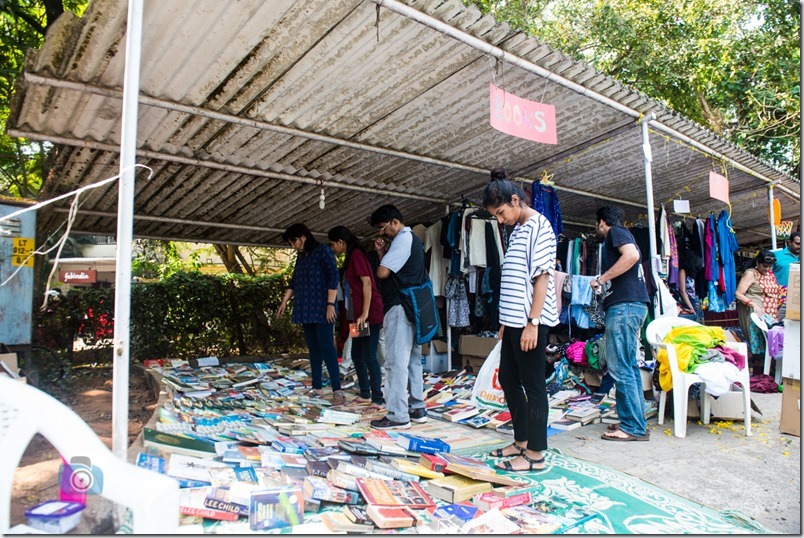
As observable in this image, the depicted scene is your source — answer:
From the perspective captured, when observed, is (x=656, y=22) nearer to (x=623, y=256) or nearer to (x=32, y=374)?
(x=623, y=256)

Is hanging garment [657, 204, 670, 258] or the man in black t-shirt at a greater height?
hanging garment [657, 204, 670, 258]

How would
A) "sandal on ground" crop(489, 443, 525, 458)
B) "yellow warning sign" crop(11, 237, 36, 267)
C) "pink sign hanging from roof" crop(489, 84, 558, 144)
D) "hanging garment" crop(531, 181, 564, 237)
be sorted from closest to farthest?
1. "sandal on ground" crop(489, 443, 525, 458)
2. "pink sign hanging from roof" crop(489, 84, 558, 144)
3. "yellow warning sign" crop(11, 237, 36, 267)
4. "hanging garment" crop(531, 181, 564, 237)

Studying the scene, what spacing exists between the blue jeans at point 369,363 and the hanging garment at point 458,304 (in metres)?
1.67

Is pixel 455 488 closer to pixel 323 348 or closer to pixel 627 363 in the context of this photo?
pixel 627 363

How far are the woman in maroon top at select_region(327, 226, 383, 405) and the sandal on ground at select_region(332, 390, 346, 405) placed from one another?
7.8 inches

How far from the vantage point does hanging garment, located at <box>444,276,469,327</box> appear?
6.38 meters

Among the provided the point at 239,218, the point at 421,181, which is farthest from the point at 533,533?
the point at 239,218

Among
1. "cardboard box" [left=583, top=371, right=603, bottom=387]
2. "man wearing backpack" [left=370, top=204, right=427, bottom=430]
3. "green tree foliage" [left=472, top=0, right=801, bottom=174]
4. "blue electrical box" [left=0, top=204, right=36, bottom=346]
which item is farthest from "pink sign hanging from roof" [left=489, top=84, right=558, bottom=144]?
"green tree foliage" [left=472, top=0, right=801, bottom=174]

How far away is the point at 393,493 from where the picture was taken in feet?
7.93

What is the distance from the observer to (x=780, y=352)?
5.44m

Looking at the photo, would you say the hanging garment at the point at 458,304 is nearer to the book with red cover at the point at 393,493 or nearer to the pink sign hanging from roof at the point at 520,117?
the pink sign hanging from roof at the point at 520,117

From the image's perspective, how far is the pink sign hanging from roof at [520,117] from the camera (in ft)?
11.3

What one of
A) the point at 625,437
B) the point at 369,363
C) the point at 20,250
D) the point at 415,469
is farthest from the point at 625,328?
the point at 20,250
